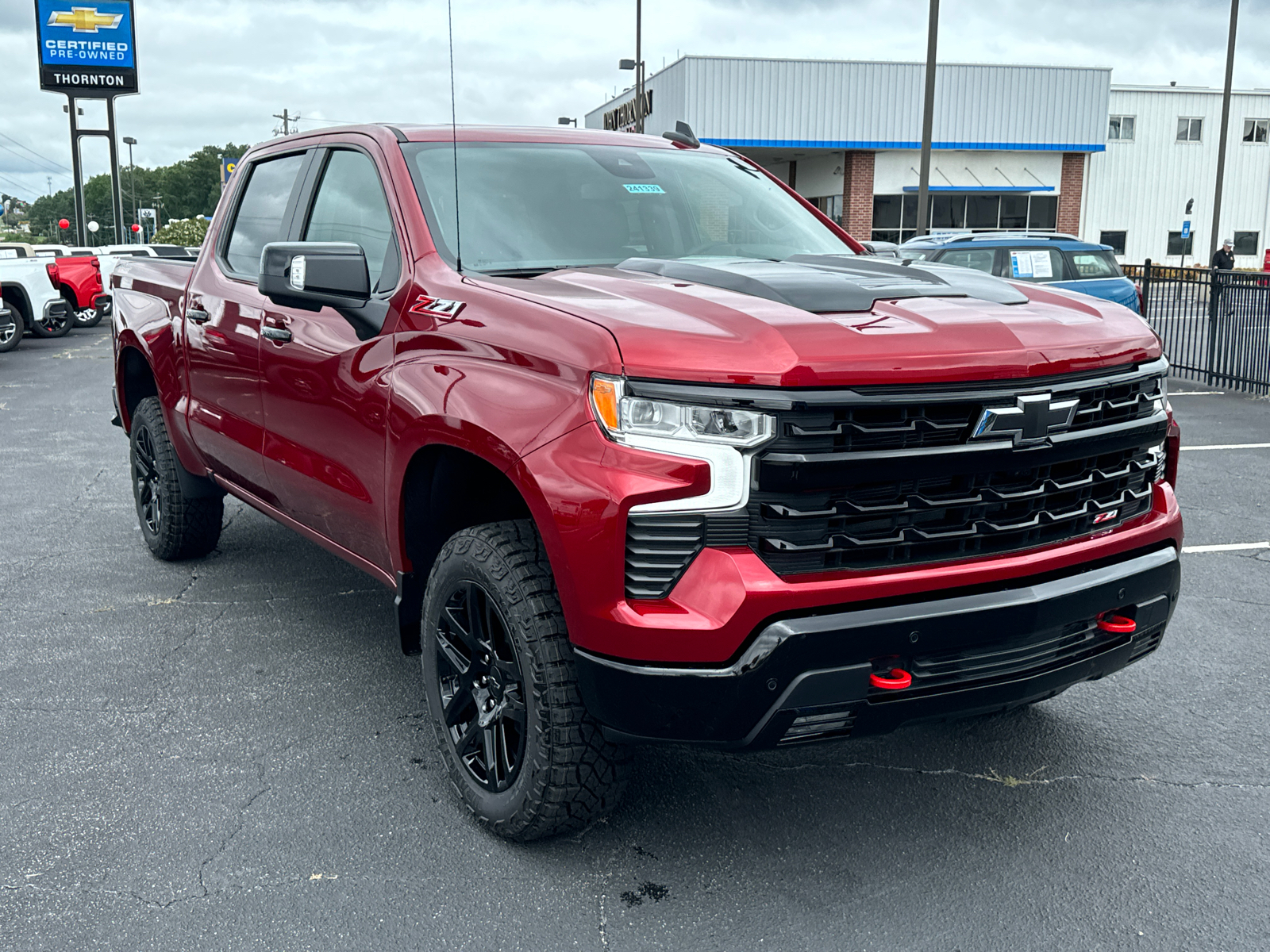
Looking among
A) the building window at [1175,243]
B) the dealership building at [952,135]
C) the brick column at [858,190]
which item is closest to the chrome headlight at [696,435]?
the dealership building at [952,135]

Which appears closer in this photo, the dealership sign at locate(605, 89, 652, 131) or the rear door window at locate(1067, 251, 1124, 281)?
the rear door window at locate(1067, 251, 1124, 281)

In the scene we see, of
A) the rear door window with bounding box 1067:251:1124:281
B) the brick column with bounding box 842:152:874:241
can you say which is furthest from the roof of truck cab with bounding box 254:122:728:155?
the brick column with bounding box 842:152:874:241

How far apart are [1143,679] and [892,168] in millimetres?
39258

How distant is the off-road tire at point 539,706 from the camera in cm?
290

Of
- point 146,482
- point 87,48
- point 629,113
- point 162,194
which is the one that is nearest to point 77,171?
point 87,48

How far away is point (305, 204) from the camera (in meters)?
4.45

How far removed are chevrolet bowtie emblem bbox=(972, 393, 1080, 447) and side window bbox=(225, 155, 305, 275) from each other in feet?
9.51

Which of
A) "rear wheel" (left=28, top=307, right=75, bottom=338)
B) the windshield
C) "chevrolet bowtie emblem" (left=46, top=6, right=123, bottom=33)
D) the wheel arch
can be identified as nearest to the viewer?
the wheel arch

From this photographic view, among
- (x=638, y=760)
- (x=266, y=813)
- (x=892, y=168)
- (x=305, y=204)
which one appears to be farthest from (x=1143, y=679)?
(x=892, y=168)

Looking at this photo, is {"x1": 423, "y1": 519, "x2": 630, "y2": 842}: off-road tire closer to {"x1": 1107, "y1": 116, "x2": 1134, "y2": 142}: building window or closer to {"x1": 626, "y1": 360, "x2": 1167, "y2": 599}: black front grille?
{"x1": 626, "y1": 360, "x2": 1167, "y2": 599}: black front grille

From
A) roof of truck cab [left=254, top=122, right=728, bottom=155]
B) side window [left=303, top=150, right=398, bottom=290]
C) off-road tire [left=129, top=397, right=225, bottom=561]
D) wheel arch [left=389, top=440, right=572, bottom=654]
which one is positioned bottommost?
off-road tire [left=129, top=397, right=225, bottom=561]

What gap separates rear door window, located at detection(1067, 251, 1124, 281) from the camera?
1433 centimetres

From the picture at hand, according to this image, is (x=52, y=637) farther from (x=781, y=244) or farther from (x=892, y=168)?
(x=892, y=168)

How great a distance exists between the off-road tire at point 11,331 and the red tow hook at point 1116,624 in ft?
60.0
